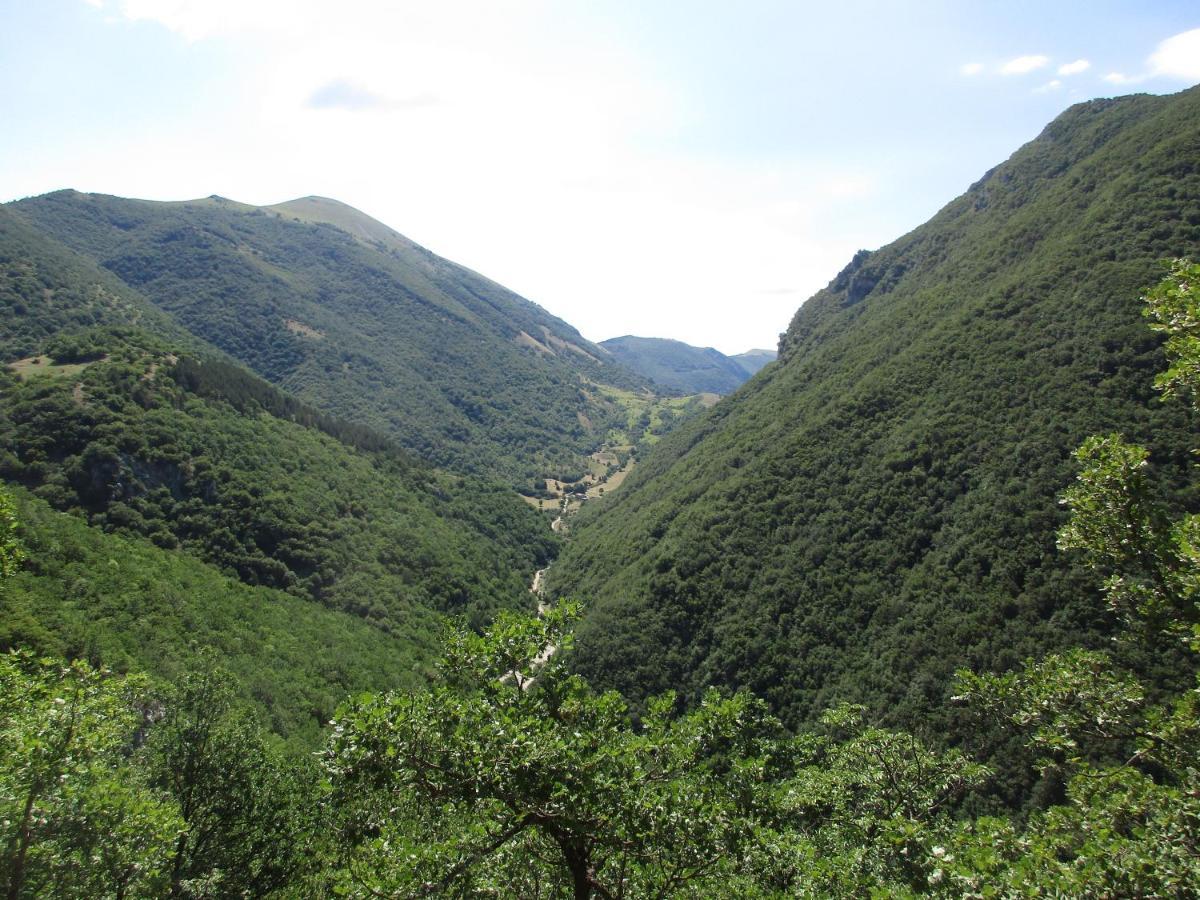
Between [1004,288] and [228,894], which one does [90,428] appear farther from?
[1004,288]

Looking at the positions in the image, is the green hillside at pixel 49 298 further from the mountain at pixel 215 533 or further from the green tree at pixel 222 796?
the green tree at pixel 222 796

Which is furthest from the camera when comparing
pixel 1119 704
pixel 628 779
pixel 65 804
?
pixel 65 804

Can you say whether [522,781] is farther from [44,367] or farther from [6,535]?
[44,367]

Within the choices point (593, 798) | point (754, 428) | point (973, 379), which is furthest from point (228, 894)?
point (754, 428)

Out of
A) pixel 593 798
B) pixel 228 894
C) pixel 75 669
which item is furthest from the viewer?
pixel 228 894

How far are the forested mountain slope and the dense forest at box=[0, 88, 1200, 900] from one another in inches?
21.3

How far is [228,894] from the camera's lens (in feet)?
91.4

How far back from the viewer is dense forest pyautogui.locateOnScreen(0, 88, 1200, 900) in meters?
9.16

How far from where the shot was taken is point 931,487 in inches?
3263

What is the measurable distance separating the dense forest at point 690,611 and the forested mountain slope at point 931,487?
0.54m

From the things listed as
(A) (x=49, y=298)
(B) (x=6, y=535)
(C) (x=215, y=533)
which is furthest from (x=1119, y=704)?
(A) (x=49, y=298)

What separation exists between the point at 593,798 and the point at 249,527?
317 feet

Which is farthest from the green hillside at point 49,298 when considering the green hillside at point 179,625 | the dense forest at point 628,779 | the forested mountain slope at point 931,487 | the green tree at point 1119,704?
the green tree at point 1119,704

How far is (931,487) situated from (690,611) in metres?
41.7
